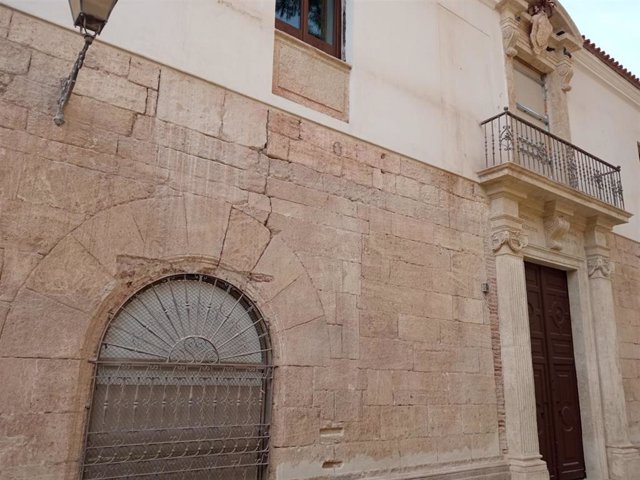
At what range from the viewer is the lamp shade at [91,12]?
2.69m

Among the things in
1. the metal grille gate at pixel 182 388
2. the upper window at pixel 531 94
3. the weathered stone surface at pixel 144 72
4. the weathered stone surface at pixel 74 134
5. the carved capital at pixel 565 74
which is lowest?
the metal grille gate at pixel 182 388

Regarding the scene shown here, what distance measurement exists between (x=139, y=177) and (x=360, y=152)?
6.77ft

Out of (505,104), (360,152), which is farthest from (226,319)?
(505,104)

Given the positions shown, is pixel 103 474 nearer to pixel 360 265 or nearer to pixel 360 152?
pixel 360 265

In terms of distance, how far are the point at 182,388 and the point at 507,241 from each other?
375cm

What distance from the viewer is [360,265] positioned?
461cm

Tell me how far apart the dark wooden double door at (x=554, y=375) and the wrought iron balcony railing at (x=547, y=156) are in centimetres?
122

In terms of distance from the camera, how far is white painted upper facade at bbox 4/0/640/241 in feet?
13.0

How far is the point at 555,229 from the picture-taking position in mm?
6461

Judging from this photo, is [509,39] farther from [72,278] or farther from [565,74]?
[72,278]

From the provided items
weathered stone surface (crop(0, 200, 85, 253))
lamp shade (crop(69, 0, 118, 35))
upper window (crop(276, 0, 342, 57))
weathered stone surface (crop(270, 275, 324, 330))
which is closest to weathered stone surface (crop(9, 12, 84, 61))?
lamp shade (crop(69, 0, 118, 35))

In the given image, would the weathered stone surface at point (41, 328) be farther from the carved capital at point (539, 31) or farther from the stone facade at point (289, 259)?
the carved capital at point (539, 31)

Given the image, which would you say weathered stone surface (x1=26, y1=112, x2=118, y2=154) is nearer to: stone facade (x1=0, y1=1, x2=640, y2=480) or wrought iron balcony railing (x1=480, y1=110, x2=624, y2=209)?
stone facade (x1=0, y1=1, x2=640, y2=480)

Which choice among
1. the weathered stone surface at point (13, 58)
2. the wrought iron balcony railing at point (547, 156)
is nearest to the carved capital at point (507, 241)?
the wrought iron balcony railing at point (547, 156)
